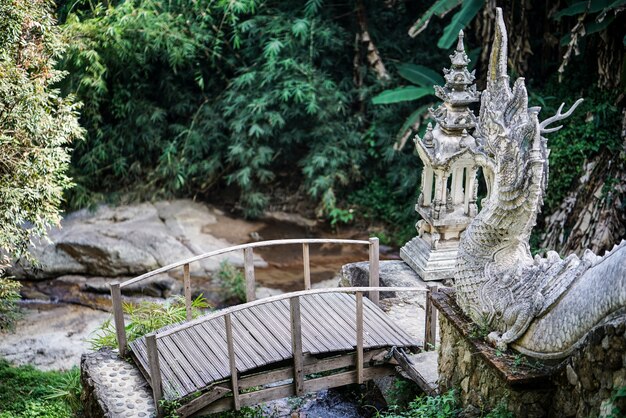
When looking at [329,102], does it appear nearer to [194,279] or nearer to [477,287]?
[194,279]

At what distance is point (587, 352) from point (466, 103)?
3258mm

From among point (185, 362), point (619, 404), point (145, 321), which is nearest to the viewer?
point (619, 404)

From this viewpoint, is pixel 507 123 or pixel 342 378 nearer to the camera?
pixel 507 123

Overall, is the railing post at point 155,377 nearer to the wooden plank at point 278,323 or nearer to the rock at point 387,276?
the wooden plank at point 278,323

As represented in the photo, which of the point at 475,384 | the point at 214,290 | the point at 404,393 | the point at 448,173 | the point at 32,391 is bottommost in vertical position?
the point at 32,391

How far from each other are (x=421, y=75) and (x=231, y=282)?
3673 mm

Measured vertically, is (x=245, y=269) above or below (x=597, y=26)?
below

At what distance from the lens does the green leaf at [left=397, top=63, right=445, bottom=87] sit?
31.2 feet

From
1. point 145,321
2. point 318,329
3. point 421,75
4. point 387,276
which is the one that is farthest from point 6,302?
point 421,75

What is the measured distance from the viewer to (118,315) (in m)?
5.76

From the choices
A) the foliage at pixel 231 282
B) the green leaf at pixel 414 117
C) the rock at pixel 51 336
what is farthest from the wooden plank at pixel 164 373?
the green leaf at pixel 414 117

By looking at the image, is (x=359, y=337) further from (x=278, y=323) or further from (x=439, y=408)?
(x=439, y=408)

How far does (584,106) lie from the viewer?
8.40 m

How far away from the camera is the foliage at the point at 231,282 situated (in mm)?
9227
